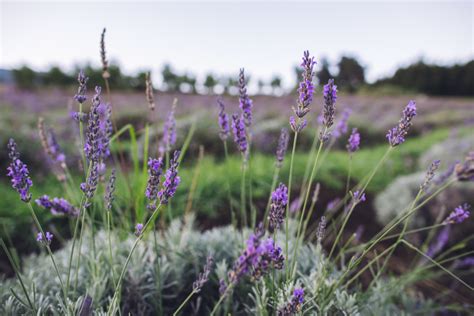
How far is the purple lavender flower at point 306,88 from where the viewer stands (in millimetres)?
1041

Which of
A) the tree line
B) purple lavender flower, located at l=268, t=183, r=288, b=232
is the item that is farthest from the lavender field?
the tree line

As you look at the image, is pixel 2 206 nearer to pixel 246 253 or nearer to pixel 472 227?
pixel 246 253

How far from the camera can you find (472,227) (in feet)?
11.6

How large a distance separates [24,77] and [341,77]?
19.2 meters

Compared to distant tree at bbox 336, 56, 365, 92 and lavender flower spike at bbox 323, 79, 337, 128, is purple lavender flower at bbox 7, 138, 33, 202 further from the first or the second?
distant tree at bbox 336, 56, 365, 92

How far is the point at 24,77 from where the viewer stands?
1923cm

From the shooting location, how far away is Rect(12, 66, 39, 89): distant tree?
1909 centimetres

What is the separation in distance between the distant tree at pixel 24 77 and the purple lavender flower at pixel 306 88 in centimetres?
2210

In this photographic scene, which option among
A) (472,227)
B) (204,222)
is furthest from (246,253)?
(472,227)

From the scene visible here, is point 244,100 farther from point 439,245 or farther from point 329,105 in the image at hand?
point 439,245

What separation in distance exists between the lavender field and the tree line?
11104 millimetres

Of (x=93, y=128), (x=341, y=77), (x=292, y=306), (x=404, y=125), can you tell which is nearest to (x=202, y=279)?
(x=292, y=306)

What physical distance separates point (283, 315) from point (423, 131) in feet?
37.4

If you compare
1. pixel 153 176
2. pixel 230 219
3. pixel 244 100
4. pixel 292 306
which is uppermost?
pixel 244 100
